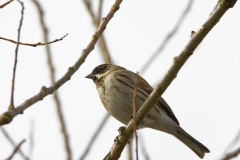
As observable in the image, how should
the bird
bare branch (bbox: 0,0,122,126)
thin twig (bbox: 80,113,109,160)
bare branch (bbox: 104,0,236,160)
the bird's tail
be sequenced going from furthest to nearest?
the bird's tail, the bird, thin twig (bbox: 80,113,109,160), bare branch (bbox: 104,0,236,160), bare branch (bbox: 0,0,122,126)

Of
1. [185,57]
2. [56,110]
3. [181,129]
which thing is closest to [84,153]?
[56,110]

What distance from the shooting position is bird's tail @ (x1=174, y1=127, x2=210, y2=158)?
7.04 meters

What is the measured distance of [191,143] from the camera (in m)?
7.11

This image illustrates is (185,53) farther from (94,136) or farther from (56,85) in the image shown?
(94,136)

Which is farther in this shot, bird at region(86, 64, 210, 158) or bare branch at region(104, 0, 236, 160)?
bird at region(86, 64, 210, 158)

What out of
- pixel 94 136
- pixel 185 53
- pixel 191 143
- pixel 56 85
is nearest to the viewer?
pixel 56 85

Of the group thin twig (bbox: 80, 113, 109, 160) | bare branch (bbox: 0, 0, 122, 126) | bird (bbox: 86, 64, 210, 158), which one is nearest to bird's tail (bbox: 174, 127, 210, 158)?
bird (bbox: 86, 64, 210, 158)

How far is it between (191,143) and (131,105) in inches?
43.5

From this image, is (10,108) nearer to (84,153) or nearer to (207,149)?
(84,153)

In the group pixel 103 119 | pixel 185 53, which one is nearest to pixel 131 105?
pixel 103 119

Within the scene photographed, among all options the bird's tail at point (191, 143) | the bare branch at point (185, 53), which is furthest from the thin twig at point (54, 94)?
the bird's tail at point (191, 143)

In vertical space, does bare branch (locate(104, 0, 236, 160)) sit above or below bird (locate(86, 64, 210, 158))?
below

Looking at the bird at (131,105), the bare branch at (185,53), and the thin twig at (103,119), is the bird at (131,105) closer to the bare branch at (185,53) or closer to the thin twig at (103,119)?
the thin twig at (103,119)

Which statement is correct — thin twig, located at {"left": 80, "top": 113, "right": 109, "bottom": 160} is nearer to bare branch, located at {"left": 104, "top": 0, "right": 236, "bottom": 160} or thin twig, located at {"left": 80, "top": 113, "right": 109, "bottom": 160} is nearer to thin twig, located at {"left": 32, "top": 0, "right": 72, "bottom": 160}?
thin twig, located at {"left": 32, "top": 0, "right": 72, "bottom": 160}
